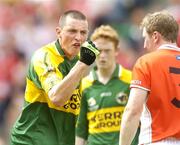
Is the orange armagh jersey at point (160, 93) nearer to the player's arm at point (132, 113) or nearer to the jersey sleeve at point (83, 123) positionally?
the player's arm at point (132, 113)

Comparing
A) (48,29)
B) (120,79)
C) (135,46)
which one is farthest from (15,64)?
(120,79)

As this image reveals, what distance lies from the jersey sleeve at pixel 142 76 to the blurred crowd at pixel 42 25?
7268mm

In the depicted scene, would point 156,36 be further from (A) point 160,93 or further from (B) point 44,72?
(B) point 44,72

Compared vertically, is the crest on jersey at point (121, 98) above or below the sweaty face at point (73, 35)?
below

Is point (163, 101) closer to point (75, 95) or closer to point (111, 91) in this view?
point (75, 95)

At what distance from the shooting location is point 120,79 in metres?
9.84

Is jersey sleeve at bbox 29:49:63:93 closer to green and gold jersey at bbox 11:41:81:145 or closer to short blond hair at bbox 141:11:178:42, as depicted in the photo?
green and gold jersey at bbox 11:41:81:145

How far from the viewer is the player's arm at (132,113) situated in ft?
22.6

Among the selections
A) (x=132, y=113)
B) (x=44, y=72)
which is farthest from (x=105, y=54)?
(x=132, y=113)

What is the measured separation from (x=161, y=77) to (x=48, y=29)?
354 inches

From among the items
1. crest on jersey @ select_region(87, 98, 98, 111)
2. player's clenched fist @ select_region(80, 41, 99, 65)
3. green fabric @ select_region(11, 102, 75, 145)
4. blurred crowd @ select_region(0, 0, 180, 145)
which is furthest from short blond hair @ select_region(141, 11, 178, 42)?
blurred crowd @ select_region(0, 0, 180, 145)

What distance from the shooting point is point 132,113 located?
22.8 feet

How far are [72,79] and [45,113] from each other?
0.81 metres

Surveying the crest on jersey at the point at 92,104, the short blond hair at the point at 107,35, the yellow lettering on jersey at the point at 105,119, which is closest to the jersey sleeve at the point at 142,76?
the yellow lettering on jersey at the point at 105,119
